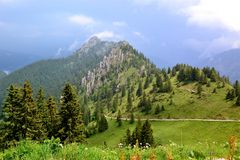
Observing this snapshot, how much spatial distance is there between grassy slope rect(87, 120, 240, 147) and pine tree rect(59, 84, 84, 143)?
74995 millimetres

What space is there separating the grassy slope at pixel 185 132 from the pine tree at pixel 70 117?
246 feet

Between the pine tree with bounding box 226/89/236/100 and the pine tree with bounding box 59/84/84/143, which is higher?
the pine tree with bounding box 226/89/236/100

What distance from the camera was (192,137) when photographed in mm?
150500

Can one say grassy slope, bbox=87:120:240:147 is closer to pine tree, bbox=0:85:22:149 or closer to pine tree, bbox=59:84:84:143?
pine tree, bbox=59:84:84:143

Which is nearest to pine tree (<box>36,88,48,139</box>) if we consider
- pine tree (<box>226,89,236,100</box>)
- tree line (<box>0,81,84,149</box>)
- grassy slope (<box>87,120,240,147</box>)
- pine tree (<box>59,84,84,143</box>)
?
tree line (<box>0,81,84,149</box>)

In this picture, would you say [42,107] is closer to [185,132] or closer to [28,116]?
[28,116]

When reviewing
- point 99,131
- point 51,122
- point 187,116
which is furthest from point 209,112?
point 51,122

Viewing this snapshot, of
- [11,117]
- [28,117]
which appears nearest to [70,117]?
[28,117]

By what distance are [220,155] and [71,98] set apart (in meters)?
44.6

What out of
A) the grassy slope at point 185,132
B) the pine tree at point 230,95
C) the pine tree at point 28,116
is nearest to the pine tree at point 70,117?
the pine tree at point 28,116

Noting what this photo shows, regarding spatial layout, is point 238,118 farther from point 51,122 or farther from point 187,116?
point 51,122

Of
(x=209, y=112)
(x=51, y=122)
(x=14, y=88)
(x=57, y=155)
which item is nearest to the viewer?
(x=57, y=155)

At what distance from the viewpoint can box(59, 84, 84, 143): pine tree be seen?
194 feet

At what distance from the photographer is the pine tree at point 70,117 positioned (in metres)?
59.0
